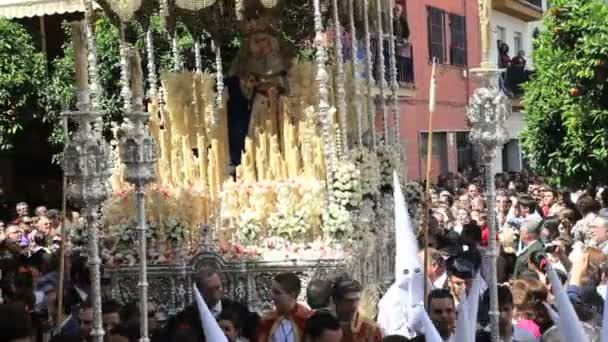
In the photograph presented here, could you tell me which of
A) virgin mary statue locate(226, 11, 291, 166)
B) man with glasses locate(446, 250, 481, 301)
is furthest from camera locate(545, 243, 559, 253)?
virgin mary statue locate(226, 11, 291, 166)

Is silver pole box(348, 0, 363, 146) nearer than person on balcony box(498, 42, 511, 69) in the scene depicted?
Yes

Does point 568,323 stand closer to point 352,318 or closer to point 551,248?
point 352,318

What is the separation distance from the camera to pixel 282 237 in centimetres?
1140

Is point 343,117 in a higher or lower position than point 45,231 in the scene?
higher

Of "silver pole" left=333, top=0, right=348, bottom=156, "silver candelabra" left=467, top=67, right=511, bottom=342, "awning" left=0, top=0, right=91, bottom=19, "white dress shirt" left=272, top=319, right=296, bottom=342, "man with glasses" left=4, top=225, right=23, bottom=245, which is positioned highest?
"awning" left=0, top=0, right=91, bottom=19

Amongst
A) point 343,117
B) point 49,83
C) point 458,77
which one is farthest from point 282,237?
point 458,77

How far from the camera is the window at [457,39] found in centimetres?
2838

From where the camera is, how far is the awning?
1812 centimetres

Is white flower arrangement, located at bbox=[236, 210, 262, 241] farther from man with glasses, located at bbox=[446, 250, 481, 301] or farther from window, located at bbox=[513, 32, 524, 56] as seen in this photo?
window, located at bbox=[513, 32, 524, 56]

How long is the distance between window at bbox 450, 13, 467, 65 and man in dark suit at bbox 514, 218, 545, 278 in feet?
58.8

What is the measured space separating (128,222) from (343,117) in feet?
7.21

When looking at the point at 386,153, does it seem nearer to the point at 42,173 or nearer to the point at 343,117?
the point at 343,117

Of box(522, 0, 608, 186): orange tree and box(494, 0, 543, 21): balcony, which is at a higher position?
box(494, 0, 543, 21): balcony

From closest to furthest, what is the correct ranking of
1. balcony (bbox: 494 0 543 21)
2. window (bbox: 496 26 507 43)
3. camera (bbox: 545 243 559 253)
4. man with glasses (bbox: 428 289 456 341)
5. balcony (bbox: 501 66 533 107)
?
1. man with glasses (bbox: 428 289 456 341)
2. camera (bbox: 545 243 559 253)
3. balcony (bbox: 501 66 533 107)
4. balcony (bbox: 494 0 543 21)
5. window (bbox: 496 26 507 43)
